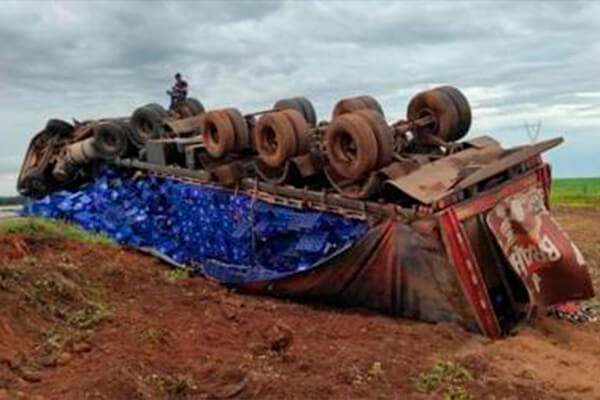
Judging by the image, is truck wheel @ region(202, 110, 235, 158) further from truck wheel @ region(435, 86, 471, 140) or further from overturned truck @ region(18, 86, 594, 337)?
truck wheel @ region(435, 86, 471, 140)

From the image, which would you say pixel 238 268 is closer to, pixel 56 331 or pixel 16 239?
pixel 16 239

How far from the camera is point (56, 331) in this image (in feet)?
21.0

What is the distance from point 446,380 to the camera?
6.07 m

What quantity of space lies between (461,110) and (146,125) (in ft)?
16.0

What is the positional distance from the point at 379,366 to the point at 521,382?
1.08m

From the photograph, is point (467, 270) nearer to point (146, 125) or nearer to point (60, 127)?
point (146, 125)

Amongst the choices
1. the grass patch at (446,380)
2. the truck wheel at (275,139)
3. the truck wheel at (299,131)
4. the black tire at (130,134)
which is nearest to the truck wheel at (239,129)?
the truck wheel at (275,139)

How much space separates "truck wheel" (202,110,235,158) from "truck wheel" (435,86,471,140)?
2.62m

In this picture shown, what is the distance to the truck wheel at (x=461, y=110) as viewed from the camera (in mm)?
9867

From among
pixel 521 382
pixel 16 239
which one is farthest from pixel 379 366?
pixel 16 239

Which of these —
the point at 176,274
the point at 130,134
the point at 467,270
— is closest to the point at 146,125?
the point at 130,134

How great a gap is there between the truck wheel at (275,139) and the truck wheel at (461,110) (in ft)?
6.53

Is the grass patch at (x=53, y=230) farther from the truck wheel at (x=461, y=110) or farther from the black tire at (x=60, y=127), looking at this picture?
the truck wheel at (x=461, y=110)

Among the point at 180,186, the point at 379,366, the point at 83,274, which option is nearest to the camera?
the point at 379,366
